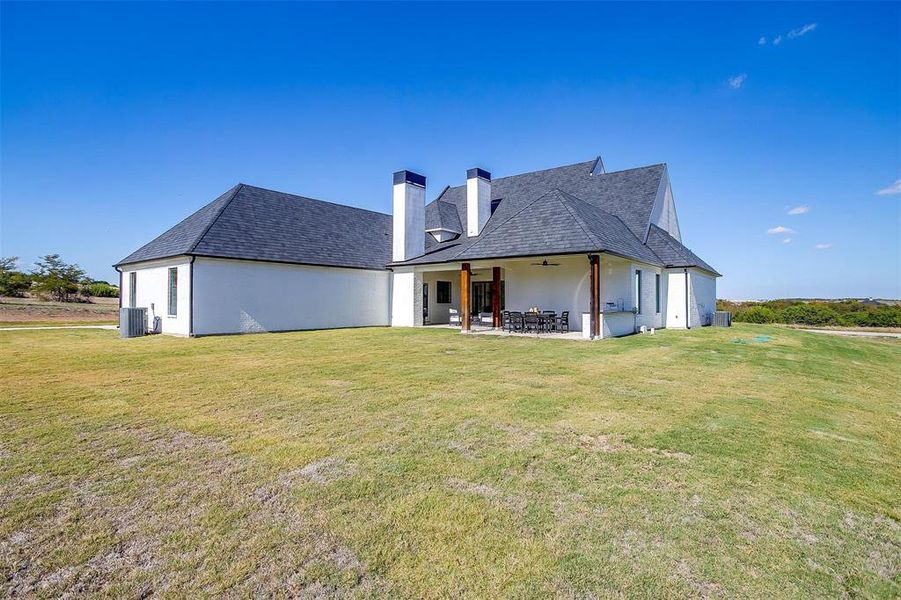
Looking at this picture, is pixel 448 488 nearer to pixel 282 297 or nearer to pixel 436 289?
pixel 282 297

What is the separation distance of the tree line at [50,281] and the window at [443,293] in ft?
102

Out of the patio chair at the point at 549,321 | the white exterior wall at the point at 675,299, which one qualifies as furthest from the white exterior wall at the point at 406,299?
the white exterior wall at the point at 675,299

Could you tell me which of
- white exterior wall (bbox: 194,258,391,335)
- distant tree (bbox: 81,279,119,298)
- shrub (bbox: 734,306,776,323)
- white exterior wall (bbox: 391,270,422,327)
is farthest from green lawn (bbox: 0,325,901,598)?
distant tree (bbox: 81,279,119,298)

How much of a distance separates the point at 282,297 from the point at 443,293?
29.4ft

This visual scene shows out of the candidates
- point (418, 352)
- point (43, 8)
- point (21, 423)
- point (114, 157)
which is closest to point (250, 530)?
point (21, 423)

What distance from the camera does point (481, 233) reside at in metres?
22.7

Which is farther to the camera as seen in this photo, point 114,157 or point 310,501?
point 114,157

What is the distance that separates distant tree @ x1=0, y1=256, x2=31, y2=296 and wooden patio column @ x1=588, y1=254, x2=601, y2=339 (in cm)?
4271

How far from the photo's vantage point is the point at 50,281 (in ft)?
111

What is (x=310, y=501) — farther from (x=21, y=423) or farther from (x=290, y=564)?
(x=21, y=423)

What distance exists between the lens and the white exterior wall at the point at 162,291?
16766 millimetres

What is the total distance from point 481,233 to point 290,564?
68.7ft

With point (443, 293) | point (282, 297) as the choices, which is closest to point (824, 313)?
point (443, 293)

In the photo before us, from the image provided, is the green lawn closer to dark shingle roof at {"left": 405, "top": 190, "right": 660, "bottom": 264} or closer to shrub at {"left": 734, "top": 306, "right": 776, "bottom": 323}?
dark shingle roof at {"left": 405, "top": 190, "right": 660, "bottom": 264}
